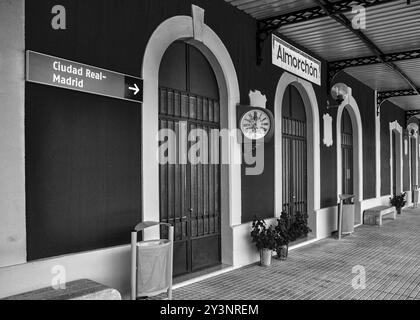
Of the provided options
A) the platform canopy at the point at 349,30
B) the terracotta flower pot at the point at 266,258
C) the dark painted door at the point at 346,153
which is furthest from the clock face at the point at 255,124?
the dark painted door at the point at 346,153

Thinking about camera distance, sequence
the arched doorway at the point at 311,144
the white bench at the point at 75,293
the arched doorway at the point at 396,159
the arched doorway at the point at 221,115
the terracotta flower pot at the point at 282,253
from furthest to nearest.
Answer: the arched doorway at the point at 396,159
the arched doorway at the point at 311,144
the terracotta flower pot at the point at 282,253
the arched doorway at the point at 221,115
the white bench at the point at 75,293

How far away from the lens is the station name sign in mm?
7316

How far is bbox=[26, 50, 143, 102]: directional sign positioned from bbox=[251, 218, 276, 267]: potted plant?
2.88m

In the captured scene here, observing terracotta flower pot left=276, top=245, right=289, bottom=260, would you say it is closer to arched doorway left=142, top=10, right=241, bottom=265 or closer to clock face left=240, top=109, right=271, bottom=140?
arched doorway left=142, top=10, right=241, bottom=265

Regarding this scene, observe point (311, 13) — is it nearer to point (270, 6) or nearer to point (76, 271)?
point (270, 6)

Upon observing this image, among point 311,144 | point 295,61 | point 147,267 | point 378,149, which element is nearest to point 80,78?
point 147,267

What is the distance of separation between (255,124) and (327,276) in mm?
2581

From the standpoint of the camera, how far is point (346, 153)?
10914 millimetres

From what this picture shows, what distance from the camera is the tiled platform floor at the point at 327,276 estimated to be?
480cm

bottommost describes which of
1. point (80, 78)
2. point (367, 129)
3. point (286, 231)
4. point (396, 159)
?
point (286, 231)

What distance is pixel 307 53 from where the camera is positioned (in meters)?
8.48

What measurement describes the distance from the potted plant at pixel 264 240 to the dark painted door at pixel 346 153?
5.06 m

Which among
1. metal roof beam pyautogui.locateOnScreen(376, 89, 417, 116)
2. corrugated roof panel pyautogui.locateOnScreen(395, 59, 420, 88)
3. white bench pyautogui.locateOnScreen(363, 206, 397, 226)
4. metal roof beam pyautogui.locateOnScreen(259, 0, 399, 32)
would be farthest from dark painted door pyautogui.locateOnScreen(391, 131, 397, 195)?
metal roof beam pyautogui.locateOnScreen(259, 0, 399, 32)

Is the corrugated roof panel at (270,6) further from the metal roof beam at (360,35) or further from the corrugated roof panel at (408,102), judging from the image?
the corrugated roof panel at (408,102)
